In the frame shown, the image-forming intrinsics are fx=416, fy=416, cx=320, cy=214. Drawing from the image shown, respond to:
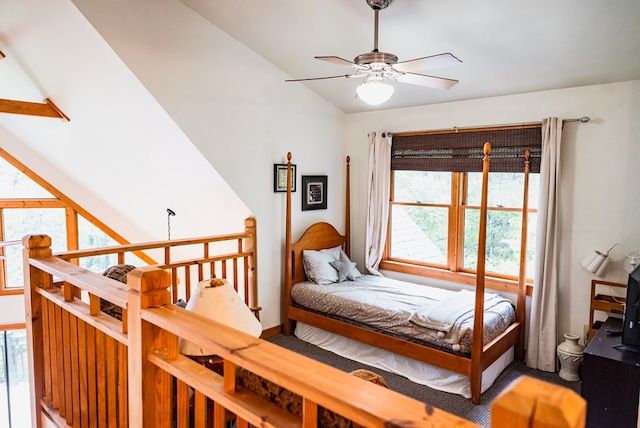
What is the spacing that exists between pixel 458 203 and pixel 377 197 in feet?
3.07

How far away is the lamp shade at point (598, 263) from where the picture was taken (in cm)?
336

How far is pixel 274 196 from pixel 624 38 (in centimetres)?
312

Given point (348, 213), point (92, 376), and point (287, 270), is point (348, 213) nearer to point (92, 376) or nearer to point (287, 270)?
point (287, 270)

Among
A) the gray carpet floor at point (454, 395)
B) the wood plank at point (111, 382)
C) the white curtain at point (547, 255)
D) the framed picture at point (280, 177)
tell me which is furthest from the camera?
the framed picture at point (280, 177)

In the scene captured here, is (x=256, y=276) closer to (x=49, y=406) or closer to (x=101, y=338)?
(x=49, y=406)

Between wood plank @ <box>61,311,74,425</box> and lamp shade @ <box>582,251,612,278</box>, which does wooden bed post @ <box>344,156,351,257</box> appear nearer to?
lamp shade @ <box>582,251,612,278</box>

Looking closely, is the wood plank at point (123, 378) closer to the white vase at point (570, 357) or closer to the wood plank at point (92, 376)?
the wood plank at point (92, 376)

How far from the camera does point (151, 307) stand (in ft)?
4.32

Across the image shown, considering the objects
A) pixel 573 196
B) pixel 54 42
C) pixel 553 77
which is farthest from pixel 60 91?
pixel 573 196

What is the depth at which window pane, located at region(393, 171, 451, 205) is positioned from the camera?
180 inches

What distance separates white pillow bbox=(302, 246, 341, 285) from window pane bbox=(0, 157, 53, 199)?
13.5 feet

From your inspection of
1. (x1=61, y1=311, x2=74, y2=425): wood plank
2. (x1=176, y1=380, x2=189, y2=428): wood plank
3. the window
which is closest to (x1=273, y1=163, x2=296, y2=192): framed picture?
the window

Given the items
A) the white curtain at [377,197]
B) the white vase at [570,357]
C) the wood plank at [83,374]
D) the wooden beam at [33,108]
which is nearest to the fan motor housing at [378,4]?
the white curtain at [377,197]

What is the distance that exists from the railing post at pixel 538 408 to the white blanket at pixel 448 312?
2809 millimetres
